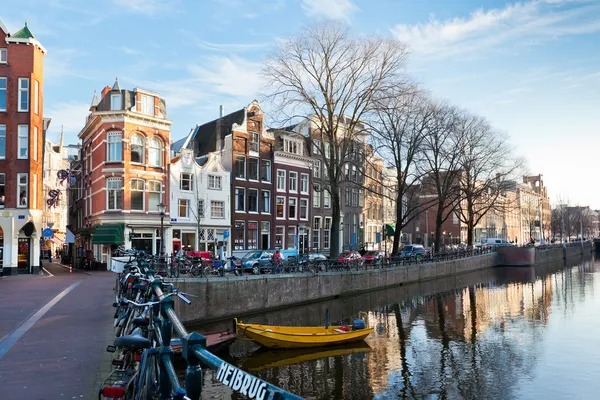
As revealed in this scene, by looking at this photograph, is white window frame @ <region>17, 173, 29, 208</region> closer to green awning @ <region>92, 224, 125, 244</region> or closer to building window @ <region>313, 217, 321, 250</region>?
green awning @ <region>92, 224, 125, 244</region>

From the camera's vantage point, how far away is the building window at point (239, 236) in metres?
51.0

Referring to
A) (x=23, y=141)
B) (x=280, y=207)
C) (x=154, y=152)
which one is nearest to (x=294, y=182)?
(x=280, y=207)

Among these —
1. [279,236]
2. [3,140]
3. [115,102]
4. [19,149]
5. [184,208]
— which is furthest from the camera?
[279,236]

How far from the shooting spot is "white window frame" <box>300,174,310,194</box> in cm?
5890

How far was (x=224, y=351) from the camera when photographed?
2047 centimetres

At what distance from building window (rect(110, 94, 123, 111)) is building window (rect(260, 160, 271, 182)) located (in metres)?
16.2

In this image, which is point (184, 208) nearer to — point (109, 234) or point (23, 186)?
point (109, 234)

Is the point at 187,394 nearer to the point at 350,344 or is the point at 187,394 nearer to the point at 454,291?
the point at 350,344

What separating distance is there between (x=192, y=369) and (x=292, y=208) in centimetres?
5428

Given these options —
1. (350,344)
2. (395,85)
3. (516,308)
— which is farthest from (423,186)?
(350,344)

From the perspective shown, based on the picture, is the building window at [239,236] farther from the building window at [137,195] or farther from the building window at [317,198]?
the building window at [317,198]

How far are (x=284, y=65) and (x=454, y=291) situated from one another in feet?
79.5

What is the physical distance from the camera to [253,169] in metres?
53.2

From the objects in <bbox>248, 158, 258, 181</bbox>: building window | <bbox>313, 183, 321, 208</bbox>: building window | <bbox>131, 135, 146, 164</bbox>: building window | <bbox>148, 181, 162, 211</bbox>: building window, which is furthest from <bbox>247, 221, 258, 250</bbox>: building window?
<bbox>131, 135, 146, 164</bbox>: building window
